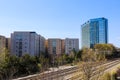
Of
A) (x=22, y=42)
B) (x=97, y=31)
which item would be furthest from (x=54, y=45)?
(x=97, y=31)

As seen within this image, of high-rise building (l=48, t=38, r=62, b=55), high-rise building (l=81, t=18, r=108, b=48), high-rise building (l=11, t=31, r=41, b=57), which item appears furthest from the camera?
high-rise building (l=81, t=18, r=108, b=48)

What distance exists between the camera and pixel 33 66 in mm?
40125

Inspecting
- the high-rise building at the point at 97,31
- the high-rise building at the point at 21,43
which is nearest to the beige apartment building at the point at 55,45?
the high-rise building at the point at 21,43

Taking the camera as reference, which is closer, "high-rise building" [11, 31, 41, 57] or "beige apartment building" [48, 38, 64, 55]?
"high-rise building" [11, 31, 41, 57]

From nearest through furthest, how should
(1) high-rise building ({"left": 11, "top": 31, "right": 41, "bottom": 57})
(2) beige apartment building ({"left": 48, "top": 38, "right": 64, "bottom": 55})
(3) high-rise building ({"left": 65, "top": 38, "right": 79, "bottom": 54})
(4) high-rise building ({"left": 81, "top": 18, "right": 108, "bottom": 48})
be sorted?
(1) high-rise building ({"left": 11, "top": 31, "right": 41, "bottom": 57}) < (2) beige apartment building ({"left": 48, "top": 38, "right": 64, "bottom": 55}) < (3) high-rise building ({"left": 65, "top": 38, "right": 79, "bottom": 54}) < (4) high-rise building ({"left": 81, "top": 18, "right": 108, "bottom": 48})

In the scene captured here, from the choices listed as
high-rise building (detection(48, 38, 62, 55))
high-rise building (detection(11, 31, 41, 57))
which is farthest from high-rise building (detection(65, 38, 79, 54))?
high-rise building (detection(11, 31, 41, 57))

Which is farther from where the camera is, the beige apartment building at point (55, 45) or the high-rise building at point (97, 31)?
the high-rise building at point (97, 31)

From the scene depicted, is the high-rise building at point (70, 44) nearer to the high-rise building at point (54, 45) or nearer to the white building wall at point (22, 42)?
the high-rise building at point (54, 45)

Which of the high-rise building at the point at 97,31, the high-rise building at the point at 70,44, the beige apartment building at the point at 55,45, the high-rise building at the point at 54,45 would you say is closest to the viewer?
the beige apartment building at the point at 55,45

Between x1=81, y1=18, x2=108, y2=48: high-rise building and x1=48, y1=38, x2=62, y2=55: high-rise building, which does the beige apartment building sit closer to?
x1=48, y1=38, x2=62, y2=55: high-rise building

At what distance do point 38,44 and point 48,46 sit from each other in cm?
1377

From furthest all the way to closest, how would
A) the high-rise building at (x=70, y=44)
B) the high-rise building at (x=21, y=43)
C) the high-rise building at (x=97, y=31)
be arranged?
the high-rise building at (x=97, y=31) → the high-rise building at (x=70, y=44) → the high-rise building at (x=21, y=43)

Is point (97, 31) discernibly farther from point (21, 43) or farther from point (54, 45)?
point (21, 43)

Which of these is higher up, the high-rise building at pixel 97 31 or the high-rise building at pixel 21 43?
the high-rise building at pixel 97 31
